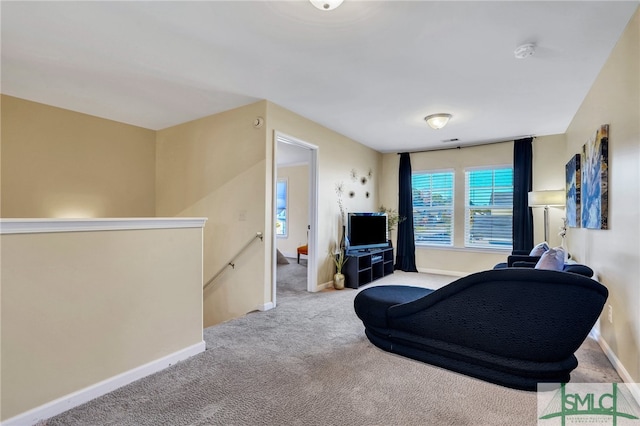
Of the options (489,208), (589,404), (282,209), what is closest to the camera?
(589,404)

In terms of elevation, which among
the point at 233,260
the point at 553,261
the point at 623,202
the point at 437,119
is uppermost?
the point at 437,119

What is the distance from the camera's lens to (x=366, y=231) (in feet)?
17.3

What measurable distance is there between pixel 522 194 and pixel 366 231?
268cm

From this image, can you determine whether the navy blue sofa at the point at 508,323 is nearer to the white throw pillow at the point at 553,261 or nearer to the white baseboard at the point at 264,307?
the white throw pillow at the point at 553,261

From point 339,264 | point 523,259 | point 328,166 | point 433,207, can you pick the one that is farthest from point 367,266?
point 523,259

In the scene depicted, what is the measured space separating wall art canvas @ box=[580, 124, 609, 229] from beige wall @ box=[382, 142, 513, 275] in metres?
2.42

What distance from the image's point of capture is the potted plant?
4.74 m

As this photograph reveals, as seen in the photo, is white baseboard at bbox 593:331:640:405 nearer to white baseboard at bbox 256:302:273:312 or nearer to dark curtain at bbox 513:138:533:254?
dark curtain at bbox 513:138:533:254

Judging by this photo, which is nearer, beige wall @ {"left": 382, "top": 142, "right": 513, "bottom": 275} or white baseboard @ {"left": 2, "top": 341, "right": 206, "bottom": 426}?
white baseboard @ {"left": 2, "top": 341, "right": 206, "bottom": 426}

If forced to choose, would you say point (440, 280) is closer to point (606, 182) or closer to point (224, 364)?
point (606, 182)

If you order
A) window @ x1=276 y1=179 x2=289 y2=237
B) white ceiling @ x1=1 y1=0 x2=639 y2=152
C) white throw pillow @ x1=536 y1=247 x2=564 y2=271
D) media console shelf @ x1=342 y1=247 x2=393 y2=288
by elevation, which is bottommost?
media console shelf @ x1=342 y1=247 x2=393 y2=288

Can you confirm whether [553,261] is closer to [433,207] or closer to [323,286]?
[323,286]

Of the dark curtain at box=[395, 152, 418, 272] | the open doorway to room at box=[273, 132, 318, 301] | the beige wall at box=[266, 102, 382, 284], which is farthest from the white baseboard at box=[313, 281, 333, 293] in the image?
the dark curtain at box=[395, 152, 418, 272]

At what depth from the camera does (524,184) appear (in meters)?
5.11
